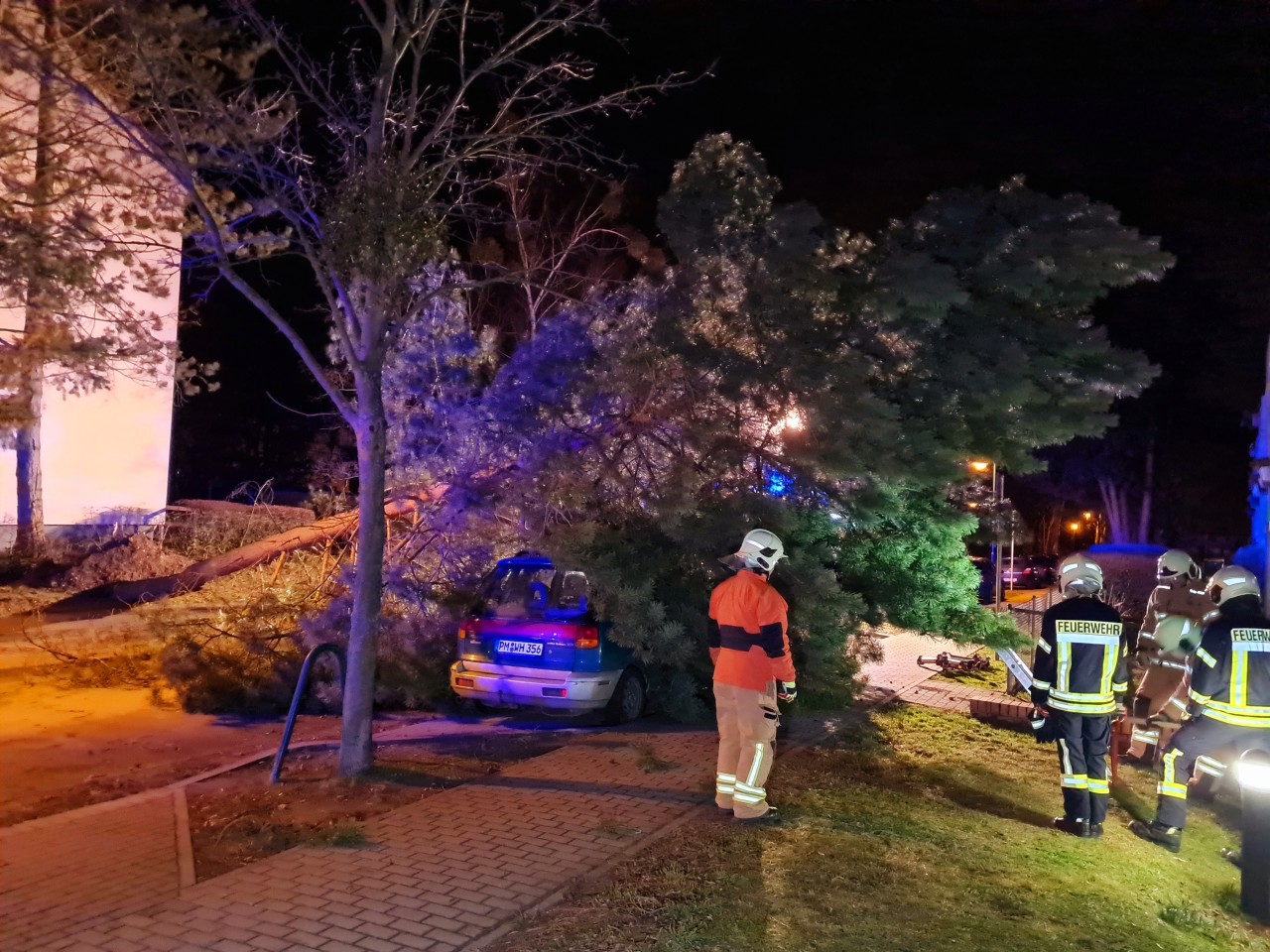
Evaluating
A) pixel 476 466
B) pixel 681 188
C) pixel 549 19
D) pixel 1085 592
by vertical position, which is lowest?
pixel 1085 592

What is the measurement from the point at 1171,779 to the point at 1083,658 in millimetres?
918

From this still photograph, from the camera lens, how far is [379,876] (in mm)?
4715

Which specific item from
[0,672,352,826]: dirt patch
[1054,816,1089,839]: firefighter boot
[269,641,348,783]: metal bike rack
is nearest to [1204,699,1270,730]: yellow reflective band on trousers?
[1054,816,1089,839]: firefighter boot

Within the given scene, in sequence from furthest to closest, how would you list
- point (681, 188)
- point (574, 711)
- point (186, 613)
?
1. point (186, 613)
2. point (574, 711)
3. point (681, 188)

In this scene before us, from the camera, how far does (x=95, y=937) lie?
13.2ft

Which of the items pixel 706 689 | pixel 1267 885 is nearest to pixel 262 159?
pixel 706 689

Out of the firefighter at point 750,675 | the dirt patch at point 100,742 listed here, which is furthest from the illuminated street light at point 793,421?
the dirt patch at point 100,742

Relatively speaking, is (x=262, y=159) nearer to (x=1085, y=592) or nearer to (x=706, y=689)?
(x=706, y=689)

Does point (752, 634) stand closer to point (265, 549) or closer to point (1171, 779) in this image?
point (1171, 779)

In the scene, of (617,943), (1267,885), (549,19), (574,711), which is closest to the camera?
(617,943)

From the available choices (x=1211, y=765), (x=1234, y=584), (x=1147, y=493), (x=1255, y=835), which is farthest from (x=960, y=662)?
(x=1147, y=493)

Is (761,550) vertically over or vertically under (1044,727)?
over

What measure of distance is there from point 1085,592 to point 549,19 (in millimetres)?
5567

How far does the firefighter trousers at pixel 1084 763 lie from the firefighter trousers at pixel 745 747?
77.0 inches
